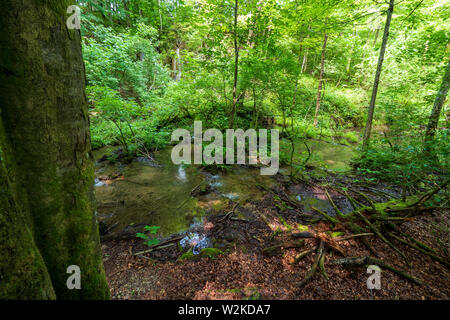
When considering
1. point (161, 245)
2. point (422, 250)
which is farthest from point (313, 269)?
point (161, 245)

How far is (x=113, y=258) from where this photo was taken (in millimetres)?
3215

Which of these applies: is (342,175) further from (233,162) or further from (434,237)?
(233,162)

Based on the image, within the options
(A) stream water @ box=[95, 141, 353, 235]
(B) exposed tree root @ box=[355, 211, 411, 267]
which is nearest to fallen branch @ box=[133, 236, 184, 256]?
(A) stream water @ box=[95, 141, 353, 235]

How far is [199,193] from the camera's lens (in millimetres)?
5672

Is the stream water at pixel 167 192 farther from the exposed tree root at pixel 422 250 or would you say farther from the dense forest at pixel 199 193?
the exposed tree root at pixel 422 250

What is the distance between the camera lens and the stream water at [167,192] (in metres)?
4.51

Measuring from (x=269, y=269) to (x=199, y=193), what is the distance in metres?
3.27

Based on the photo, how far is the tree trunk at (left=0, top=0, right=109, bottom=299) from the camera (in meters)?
1.05

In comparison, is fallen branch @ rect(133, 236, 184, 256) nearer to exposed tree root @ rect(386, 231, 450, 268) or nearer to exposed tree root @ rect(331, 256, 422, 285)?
exposed tree root @ rect(331, 256, 422, 285)

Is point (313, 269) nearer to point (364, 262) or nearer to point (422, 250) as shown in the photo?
point (364, 262)

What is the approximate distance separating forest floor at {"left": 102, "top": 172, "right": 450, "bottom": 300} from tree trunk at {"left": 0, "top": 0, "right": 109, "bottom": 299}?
1.47 metres
